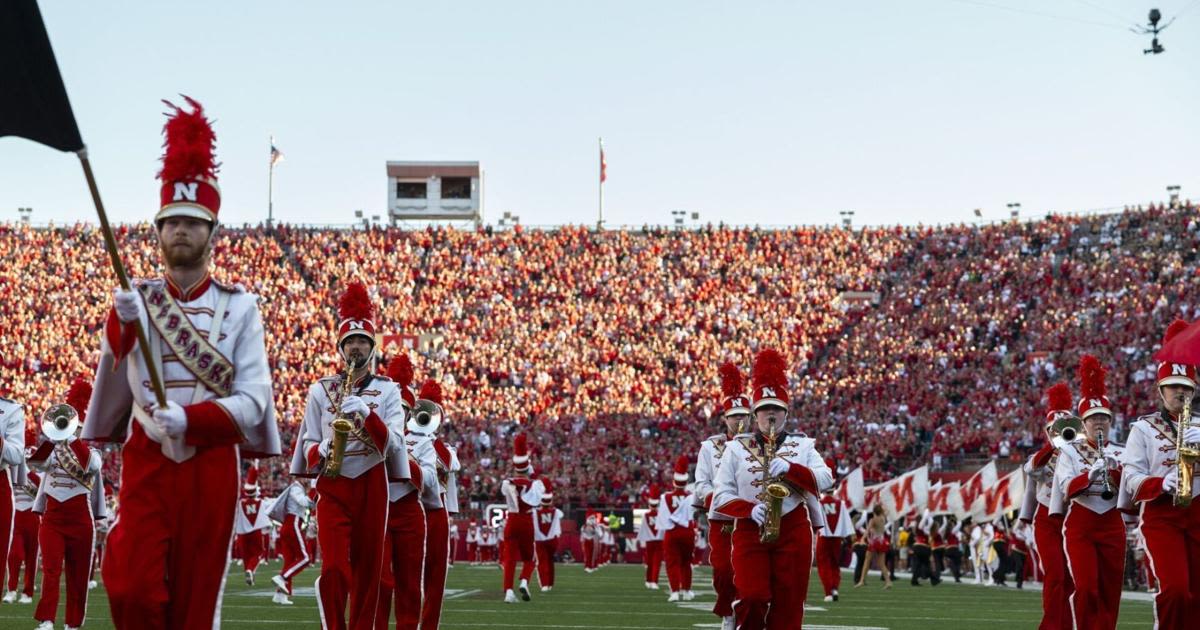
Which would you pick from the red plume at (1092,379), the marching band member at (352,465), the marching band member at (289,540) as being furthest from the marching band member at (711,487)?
the marching band member at (289,540)

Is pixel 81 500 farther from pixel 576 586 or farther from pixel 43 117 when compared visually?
pixel 576 586

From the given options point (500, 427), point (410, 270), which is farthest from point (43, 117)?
point (410, 270)

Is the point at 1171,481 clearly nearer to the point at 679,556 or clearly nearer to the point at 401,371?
the point at 401,371

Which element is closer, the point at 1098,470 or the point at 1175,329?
the point at 1175,329

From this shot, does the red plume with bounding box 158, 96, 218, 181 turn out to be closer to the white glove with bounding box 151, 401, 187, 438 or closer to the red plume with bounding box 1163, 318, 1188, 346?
the white glove with bounding box 151, 401, 187, 438

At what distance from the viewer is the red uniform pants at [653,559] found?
28328 mm

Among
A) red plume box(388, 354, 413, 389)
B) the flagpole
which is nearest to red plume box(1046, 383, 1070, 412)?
red plume box(388, 354, 413, 389)

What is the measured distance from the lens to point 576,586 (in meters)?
27.3

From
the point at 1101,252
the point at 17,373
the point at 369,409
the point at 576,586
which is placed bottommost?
the point at 576,586

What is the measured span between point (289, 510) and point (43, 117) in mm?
15472

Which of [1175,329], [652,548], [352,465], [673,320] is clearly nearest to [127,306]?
[352,465]

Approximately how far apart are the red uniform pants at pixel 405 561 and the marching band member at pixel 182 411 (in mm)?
5575

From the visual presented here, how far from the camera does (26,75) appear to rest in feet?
17.9

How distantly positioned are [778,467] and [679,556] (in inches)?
476
